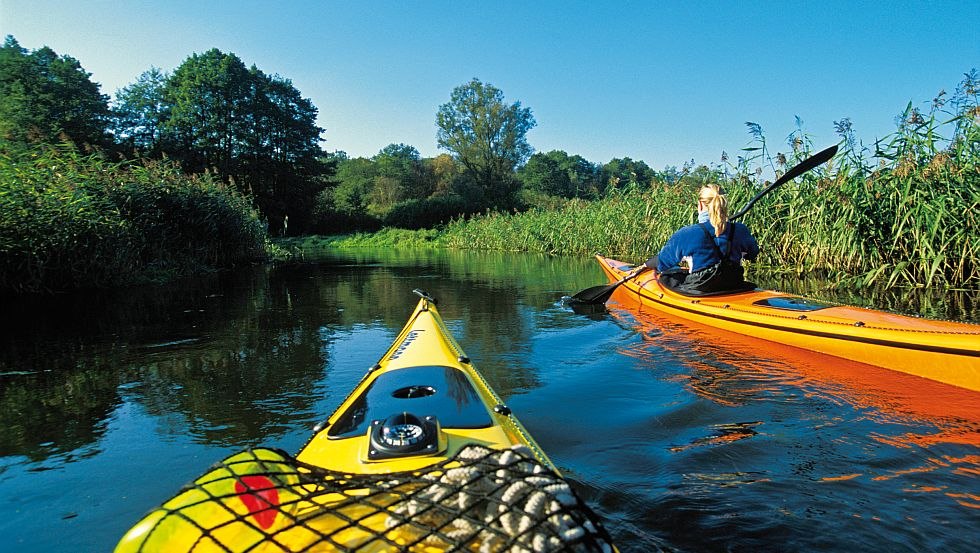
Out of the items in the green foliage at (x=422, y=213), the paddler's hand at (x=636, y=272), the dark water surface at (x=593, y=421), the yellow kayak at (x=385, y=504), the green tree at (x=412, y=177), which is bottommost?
the dark water surface at (x=593, y=421)

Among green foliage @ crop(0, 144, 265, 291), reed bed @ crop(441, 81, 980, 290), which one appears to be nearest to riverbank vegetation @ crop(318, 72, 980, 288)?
reed bed @ crop(441, 81, 980, 290)

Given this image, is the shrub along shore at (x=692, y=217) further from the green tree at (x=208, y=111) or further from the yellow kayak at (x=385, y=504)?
the green tree at (x=208, y=111)

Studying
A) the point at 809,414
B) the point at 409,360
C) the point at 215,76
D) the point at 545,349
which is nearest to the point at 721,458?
the point at 809,414

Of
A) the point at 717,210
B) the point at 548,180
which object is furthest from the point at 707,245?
the point at 548,180

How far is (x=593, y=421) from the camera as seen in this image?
3094mm

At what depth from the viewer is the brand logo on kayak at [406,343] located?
9.82ft

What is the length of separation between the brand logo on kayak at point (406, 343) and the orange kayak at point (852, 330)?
9.39ft

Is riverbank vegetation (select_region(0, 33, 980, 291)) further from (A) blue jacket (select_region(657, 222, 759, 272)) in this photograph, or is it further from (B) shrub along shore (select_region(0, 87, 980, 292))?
(A) blue jacket (select_region(657, 222, 759, 272))

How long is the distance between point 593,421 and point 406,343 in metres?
1.11

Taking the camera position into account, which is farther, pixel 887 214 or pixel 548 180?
pixel 548 180

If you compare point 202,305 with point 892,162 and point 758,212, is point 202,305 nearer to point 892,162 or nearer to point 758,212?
point 758,212

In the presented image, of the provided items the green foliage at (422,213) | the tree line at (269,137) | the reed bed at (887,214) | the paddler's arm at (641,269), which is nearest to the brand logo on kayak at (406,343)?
the paddler's arm at (641,269)

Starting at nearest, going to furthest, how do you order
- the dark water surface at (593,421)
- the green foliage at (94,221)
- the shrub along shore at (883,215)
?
the dark water surface at (593,421) < the shrub along shore at (883,215) < the green foliage at (94,221)

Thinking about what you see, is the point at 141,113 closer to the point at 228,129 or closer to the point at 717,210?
the point at 228,129
